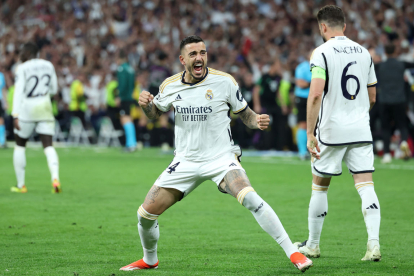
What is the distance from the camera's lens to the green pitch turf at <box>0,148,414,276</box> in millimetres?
5195

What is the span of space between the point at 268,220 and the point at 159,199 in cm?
97

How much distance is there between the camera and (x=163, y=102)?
5398 millimetres

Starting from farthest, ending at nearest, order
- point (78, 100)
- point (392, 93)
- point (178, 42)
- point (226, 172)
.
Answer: point (178, 42) → point (78, 100) → point (392, 93) → point (226, 172)

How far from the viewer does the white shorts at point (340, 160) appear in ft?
17.8

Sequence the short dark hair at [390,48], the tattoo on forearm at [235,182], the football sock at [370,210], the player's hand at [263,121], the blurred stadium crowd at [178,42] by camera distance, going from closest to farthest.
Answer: the tattoo on forearm at [235,182], the player's hand at [263,121], the football sock at [370,210], the short dark hair at [390,48], the blurred stadium crowd at [178,42]

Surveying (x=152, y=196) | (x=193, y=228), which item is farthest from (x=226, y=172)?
(x=193, y=228)

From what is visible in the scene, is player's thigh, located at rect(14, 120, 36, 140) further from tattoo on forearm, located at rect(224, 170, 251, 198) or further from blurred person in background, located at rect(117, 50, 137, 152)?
blurred person in background, located at rect(117, 50, 137, 152)

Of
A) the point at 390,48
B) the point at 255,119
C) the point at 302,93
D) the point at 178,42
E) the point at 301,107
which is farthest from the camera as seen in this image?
the point at 178,42

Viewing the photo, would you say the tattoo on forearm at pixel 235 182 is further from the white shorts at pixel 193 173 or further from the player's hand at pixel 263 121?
the player's hand at pixel 263 121

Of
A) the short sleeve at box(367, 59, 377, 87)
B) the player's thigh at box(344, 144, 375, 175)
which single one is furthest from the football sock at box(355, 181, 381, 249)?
the short sleeve at box(367, 59, 377, 87)

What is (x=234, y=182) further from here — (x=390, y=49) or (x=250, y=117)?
(x=390, y=49)

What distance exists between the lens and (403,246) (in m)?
5.95

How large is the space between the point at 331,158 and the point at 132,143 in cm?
1358

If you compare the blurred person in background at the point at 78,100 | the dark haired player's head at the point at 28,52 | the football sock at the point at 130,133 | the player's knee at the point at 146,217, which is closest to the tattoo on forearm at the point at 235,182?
the player's knee at the point at 146,217
